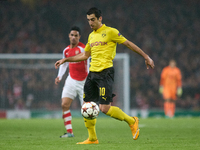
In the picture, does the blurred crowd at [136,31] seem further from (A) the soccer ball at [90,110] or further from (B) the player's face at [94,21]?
(A) the soccer ball at [90,110]

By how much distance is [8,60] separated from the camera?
16125 millimetres

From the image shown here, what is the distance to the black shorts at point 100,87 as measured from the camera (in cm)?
545

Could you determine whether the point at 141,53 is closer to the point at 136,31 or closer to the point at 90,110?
the point at 90,110

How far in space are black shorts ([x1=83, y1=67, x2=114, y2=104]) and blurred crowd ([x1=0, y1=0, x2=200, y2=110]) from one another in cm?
1304

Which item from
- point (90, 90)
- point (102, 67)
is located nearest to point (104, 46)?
point (102, 67)

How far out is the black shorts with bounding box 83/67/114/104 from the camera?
545 centimetres

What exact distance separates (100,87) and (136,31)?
59.2 ft

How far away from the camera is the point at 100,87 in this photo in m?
5.46

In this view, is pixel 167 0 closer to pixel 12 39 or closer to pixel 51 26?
pixel 51 26

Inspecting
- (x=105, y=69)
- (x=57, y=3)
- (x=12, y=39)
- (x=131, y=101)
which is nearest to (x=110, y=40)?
(x=105, y=69)

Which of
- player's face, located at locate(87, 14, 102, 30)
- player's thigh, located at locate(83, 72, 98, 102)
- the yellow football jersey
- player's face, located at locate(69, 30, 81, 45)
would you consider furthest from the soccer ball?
player's face, located at locate(69, 30, 81, 45)

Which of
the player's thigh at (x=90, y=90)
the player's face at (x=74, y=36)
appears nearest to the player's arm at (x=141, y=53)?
the player's thigh at (x=90, y=90)

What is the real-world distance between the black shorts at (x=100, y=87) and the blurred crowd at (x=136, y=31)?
13.0 m

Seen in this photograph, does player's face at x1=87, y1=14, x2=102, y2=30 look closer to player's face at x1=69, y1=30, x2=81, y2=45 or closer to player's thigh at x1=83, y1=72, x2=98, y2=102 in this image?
player's thigh at x1=83, y1=72, x2=98, y2=102
